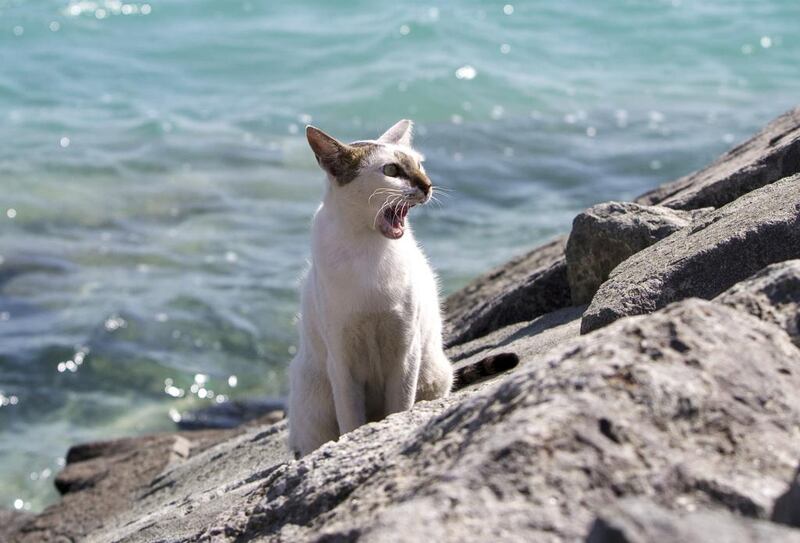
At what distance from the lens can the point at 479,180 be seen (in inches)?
657

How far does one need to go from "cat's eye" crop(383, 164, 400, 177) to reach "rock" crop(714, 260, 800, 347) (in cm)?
194

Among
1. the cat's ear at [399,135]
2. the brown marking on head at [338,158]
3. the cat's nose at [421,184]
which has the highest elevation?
the cat's ear at [399,135]

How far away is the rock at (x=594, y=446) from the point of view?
2643mm

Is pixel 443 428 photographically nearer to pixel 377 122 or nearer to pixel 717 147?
pixel 717 147

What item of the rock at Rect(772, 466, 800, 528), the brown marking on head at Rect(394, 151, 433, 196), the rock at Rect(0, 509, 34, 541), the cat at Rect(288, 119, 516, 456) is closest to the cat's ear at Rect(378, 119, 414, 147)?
the cat at Rect(288, 119, 516, 456)

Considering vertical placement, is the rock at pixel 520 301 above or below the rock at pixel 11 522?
above

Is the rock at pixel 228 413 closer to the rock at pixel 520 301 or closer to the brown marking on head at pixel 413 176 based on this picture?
the rock at pixel 520 301

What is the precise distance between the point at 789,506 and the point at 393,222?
274 cm

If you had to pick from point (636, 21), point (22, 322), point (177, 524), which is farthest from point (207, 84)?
point (177, 524)

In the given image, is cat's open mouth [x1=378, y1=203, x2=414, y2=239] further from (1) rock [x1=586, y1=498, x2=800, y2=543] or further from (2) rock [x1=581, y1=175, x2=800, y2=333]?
(1) rock [x1=586, y1=498, x2=800, y2=543]

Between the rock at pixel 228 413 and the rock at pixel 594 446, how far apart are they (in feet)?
22.6

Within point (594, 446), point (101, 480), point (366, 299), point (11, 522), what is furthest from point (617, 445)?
point (11, 522)

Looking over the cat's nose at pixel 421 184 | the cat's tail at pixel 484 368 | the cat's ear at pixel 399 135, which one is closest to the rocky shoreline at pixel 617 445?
the cat's tail at pixel 484 368

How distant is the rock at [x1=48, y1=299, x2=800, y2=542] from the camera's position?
8.67 ft
